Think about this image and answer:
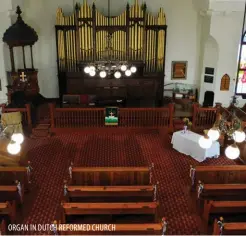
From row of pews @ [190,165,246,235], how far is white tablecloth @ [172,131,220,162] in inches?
63.4

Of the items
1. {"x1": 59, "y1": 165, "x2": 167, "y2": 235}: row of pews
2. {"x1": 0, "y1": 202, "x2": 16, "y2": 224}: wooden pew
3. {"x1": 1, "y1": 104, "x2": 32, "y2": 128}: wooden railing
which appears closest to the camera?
{"x1": 59, "y1": 165, "x2": 167, "y2": 235}: row of pews

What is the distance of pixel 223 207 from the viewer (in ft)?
20.4

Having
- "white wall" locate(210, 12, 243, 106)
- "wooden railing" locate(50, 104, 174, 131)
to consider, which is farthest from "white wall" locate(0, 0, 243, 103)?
"wooden railing" locate(50, 104, 174, 131)

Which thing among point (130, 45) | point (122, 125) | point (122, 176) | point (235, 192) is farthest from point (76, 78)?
point (235, 192)

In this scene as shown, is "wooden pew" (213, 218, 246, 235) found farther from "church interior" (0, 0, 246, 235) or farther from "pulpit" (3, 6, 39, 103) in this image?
"pulpit" (3, 6, 39, 103)

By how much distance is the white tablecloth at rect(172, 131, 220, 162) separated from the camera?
926 centimetres

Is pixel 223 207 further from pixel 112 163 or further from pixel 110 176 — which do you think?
pixel 112 163

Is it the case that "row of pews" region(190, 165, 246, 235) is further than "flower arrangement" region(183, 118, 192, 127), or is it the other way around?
"flower arrangement" region(183, 118, 192, 127)

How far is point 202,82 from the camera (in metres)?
14.0

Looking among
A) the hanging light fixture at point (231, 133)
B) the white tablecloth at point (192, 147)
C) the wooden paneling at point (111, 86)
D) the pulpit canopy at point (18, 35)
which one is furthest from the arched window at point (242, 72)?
the pulpit canopy at point (18, 35)

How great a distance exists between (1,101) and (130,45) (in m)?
6.09

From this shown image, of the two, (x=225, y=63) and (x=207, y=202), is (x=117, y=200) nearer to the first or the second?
(x=207, y=202)

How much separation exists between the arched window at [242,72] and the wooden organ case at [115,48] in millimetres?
3371

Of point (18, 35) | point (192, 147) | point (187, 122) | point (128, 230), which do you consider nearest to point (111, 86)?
point (187, 122)
